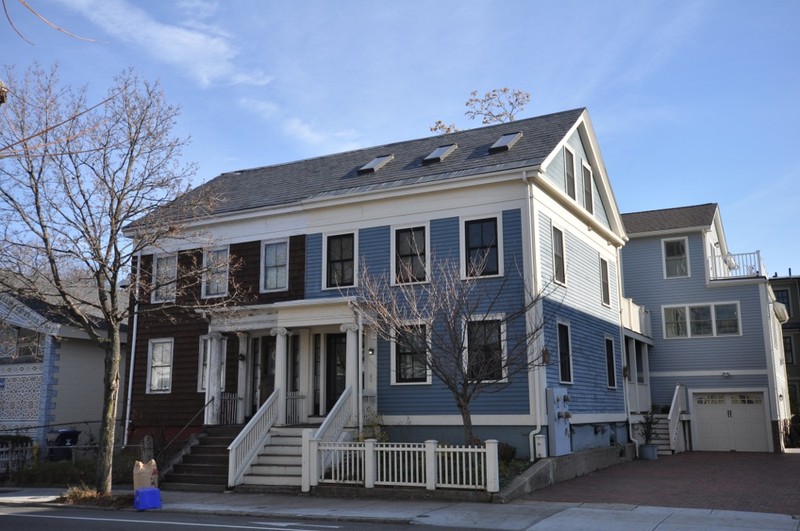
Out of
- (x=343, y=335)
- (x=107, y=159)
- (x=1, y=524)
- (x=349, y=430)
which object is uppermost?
(x=107, y=159)

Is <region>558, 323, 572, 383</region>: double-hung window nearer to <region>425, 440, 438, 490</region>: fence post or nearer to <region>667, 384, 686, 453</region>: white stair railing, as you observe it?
<region>425, 440, 438, 490</region>: fence post

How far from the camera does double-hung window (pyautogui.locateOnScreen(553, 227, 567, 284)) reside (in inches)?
794

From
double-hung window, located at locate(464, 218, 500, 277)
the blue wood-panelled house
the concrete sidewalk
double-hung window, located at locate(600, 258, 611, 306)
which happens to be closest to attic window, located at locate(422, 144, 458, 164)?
the blue wood-panelled house

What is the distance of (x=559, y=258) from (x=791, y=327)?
29368mm

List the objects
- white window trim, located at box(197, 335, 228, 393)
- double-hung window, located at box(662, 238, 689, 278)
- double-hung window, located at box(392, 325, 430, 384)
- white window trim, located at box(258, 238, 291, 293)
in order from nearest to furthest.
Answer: double-hung window, located at box(392, 325, 430, 384) < white window trim, located at box(197, 335, 228, 393) < white window trim, located at box(258, 238, 291, 293) < double-hung window, located at box(662, 238, 689, 278)

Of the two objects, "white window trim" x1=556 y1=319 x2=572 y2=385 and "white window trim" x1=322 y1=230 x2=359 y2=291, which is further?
"white window trim" x1=322 y1=230 x2=359 y2=291

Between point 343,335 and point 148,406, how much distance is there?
651 centimetres

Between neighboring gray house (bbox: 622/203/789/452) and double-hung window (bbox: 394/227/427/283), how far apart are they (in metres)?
13.6

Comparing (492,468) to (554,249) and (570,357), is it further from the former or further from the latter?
(554,249)

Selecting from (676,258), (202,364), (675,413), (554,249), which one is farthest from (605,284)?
(202,364)

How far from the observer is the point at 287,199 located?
22.0 m

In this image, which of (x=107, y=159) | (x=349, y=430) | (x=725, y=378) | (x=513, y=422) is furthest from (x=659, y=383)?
(x=107, y=159)

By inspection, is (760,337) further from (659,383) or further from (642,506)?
(642,506)

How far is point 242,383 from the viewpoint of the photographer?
2106cm
